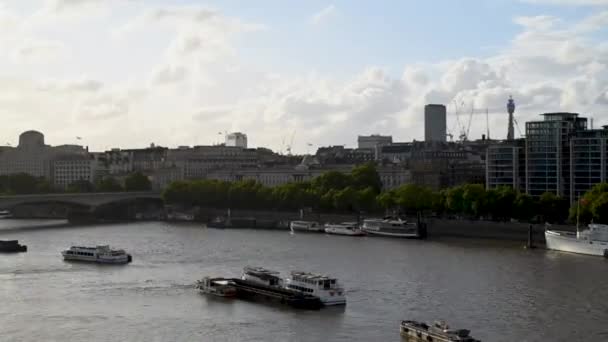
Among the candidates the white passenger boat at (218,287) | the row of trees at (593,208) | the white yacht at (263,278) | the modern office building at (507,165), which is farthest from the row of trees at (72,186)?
the white yacht at (263,278)

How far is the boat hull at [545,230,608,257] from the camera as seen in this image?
58.1 meters

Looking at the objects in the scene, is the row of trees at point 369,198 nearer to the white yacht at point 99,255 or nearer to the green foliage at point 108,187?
the green foliage at point 108,187

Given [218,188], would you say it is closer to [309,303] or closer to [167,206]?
[167,206]

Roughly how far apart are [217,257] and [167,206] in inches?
1945

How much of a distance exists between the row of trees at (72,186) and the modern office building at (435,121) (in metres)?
69.6

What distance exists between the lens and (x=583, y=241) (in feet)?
195

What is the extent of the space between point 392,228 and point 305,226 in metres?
9.72

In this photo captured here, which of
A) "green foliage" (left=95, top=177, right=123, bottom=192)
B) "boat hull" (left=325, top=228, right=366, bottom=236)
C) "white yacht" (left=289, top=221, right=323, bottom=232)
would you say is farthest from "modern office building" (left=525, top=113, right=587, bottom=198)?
"green foliage" (left=95, top=177, right=123, bottom=192)

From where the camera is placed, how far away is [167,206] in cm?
10825

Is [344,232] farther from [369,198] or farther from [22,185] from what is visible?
[22,185]

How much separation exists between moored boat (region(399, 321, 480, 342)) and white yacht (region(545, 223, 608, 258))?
25.7 meters

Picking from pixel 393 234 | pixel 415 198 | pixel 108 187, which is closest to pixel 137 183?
pixel 108 187

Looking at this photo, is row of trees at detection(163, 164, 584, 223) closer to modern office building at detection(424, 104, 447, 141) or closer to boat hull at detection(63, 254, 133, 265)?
boat hull at detection(63, 254, 133, 265)

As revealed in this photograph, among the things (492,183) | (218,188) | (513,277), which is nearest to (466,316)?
(513,277)
